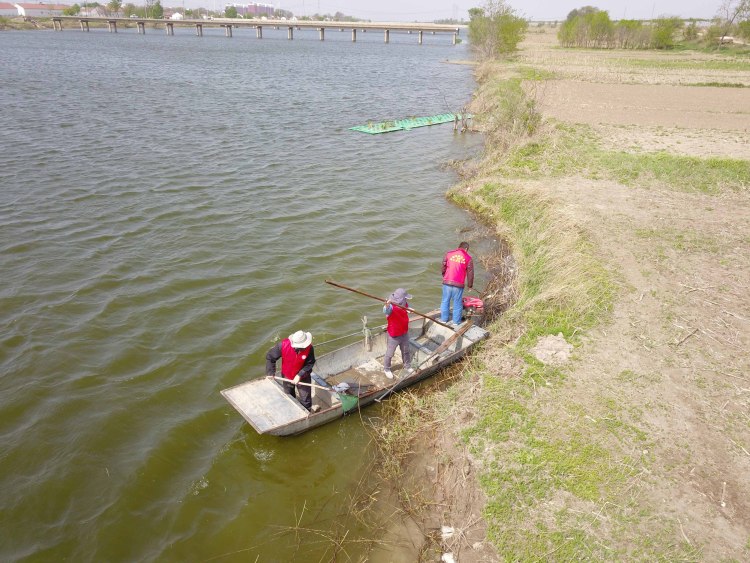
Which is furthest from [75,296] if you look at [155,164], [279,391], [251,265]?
[155,164]

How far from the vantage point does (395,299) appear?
380 inches

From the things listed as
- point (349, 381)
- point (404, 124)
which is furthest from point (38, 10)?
point (349, 381)

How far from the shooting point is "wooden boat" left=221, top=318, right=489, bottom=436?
876cm

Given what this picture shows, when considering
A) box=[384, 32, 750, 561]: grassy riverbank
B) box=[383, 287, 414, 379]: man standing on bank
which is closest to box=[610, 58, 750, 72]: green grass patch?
box=[384, 32, 750, 561]: grassy riverbank

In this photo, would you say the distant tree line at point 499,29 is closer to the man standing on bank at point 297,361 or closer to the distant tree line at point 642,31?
the distant tree line at point 642,31

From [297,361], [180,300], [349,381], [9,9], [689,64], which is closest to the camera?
[297,361]

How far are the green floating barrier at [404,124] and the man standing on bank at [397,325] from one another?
78.9 ft

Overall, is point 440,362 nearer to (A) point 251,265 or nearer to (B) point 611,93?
(A) point 251,265

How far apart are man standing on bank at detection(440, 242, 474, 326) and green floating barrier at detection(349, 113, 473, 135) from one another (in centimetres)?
2234

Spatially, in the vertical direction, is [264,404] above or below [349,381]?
above

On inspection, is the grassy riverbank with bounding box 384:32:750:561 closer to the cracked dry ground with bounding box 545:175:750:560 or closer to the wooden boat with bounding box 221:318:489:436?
the cracked dry ground with bounding box 545:175:750:560

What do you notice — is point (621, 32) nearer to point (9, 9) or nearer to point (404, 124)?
point (404, 124)

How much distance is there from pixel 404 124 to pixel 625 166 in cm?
1780

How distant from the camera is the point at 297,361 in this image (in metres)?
8.90
